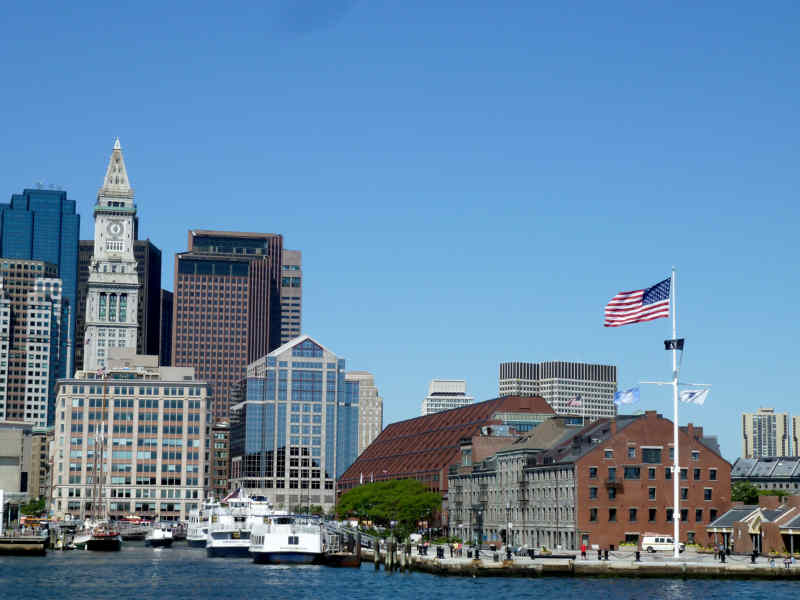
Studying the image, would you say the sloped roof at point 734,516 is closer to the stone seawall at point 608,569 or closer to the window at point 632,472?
the window at point 632,472

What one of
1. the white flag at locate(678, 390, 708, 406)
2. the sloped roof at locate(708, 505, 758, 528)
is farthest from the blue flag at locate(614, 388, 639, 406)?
the sloped roof at locate(708, 505, 758, 528)

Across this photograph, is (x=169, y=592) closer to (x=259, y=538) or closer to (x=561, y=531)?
(x=259, y=538)

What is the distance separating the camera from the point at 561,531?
596 ft

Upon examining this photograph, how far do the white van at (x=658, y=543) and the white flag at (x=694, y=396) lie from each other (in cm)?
3844

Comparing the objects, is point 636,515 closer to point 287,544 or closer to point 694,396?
point 287,544

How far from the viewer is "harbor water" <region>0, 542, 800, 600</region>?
11888 cm

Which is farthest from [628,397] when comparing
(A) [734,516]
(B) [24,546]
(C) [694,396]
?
(B) [24,546]

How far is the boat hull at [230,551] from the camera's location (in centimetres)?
18938

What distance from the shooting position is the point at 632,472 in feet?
590

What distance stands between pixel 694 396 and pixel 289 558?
213ft

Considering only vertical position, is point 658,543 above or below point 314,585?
above

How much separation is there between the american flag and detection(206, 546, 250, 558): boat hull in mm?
84272

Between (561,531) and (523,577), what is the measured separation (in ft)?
152

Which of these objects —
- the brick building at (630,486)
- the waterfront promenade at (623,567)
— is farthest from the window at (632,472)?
the waterfront promenade at (623,567)
